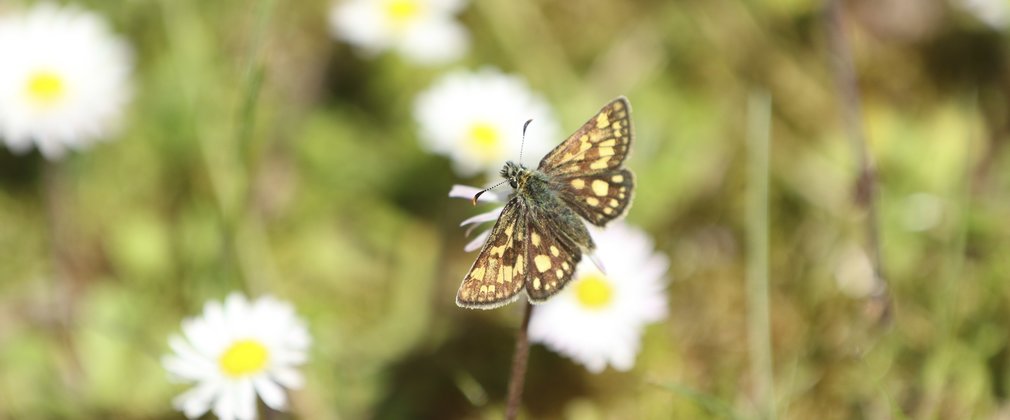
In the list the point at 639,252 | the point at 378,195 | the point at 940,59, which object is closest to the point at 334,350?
the point at 378,195

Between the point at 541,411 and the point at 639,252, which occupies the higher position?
the point at 639,252

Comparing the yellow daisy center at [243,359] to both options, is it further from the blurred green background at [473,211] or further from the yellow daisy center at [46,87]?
the yellow daisy center at [46,87]

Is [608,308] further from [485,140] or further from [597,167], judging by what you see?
[485,140]

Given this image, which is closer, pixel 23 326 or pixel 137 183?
pixel 23 326

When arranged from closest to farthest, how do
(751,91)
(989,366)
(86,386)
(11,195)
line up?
1. (989,366)
2. (86,386)
3. (11,195)
4. (751,91)

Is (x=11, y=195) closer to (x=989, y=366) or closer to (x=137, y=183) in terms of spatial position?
(x=137, y=183)

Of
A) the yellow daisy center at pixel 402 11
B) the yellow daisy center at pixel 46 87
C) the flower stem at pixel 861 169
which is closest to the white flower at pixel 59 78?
the yellow daisy center at pixel 46 87

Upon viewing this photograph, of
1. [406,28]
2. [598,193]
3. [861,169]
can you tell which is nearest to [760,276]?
[861,169]
